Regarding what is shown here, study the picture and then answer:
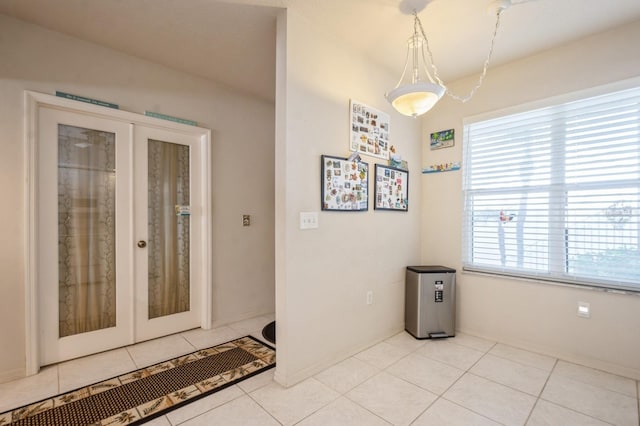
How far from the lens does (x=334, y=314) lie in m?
2.47

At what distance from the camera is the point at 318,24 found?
2.28 meters

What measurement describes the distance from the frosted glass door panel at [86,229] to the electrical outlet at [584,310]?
4.14m

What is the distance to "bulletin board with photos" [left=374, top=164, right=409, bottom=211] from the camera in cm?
287

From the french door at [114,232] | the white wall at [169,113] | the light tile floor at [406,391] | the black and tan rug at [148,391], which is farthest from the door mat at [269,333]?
the french door at [114,232]

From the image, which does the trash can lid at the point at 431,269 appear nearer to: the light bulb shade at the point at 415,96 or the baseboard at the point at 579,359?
the baseboard at the point at 579,359

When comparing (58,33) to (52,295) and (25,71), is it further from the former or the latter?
(52,295)

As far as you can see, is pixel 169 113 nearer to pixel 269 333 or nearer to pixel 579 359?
pixel 269 333

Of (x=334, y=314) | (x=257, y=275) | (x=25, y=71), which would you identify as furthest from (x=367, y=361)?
(x=25, y=71)

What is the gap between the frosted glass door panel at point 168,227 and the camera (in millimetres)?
2873

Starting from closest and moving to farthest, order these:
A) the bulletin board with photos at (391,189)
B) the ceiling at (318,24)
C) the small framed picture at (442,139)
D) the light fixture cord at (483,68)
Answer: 1. the ceiling at (318,24)
2. the light fixture cord at (483,68)
3. the bulletin board with photos at (391,189)
4. the small framed picture at (442,139)

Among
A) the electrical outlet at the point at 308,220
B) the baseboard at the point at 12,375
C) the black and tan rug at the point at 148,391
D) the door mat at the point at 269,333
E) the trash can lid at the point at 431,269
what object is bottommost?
A: the door mat at the point at 269,333

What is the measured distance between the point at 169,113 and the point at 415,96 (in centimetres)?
242

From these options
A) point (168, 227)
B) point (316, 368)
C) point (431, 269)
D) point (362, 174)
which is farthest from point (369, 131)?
point (168, 227)

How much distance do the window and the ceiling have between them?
65 cm
